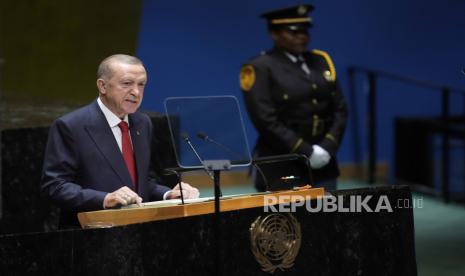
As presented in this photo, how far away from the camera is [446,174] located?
7.93m

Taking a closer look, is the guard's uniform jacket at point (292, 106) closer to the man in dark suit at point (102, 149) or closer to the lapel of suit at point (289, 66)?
the lapel of suit at point (289, 66)

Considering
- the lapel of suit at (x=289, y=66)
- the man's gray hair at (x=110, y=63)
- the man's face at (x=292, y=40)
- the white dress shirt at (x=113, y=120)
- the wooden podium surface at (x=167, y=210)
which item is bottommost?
the wooden podium surface at (x=167, y=210)

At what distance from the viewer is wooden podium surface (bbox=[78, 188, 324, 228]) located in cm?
316

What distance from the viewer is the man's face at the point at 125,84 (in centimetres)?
350

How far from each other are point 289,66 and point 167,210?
220 cm

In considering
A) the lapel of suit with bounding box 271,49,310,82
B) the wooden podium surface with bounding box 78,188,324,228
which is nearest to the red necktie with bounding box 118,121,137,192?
the wooden podium surface with bounding box 78,188,324,228

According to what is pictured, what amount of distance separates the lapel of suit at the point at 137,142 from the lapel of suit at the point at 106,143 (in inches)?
2.5

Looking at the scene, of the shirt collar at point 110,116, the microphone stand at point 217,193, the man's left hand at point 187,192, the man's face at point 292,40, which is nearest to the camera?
the microphone stand at point 217,193

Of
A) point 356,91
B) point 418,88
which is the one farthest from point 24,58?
point 418,88

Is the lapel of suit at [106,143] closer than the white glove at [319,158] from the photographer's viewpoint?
Yes

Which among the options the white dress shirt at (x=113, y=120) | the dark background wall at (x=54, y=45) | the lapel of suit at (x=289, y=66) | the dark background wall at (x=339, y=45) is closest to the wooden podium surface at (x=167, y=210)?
the white dress shirt at (x=113, y=120)

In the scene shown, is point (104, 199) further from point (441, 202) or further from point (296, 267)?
point (441, 202)

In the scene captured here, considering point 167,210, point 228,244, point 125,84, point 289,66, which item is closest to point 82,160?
point 125,84

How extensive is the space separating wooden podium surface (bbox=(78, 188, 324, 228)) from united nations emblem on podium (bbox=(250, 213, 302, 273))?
2.5 inches
